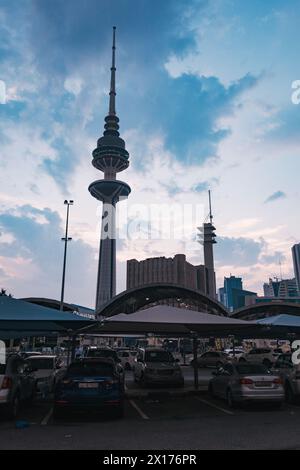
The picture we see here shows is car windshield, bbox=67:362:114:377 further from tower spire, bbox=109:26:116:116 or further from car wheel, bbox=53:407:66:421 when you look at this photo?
tower spire, bbox=109:26:116:116

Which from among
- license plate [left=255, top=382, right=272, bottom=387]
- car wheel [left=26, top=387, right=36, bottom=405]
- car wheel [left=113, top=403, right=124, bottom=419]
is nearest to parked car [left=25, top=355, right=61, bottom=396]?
car wheel [left=26, top=387, right=36, bottom=405]

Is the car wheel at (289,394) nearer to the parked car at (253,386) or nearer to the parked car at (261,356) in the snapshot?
the parked car at (253,386)

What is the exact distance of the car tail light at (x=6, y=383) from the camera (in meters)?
10.5

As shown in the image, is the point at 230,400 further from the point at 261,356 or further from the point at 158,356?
the point at 261,356

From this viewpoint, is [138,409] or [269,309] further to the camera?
[269,309]

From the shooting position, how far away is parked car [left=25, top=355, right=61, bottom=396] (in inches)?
609

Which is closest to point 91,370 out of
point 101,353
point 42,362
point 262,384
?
point 262,384

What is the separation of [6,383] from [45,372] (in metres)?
6.31

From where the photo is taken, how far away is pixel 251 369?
13.1 m

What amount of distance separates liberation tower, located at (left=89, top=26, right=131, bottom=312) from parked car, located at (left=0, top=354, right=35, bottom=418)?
162m

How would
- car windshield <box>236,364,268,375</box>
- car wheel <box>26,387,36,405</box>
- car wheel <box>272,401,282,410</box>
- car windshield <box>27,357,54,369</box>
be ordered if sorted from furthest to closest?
car windshield <box>27,357,54,369</box>
car wheel <box>26,387,36,405</box>
car windshield <box>236,364,268,375</box>
car wheel <box>272,401,282,410</box>
